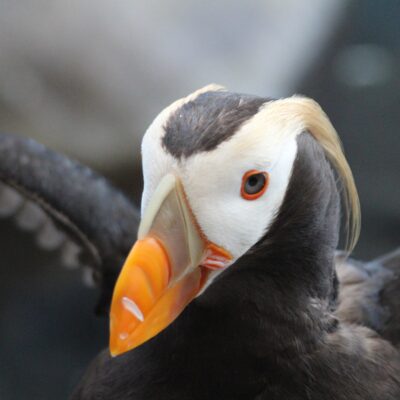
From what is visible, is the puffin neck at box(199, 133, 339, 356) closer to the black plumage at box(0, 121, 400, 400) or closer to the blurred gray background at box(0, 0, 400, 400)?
the black plumage at box(0, 121, 400, 400)

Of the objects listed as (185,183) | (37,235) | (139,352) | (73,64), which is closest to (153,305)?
(185,183)

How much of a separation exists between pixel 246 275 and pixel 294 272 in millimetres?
63

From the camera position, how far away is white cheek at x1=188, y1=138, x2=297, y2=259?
0.85 meters

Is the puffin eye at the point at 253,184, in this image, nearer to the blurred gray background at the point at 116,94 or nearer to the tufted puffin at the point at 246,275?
the tufted puffin at the point at 246,275

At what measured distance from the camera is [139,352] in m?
1.15

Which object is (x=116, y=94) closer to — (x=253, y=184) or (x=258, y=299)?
(x=258, y=299)

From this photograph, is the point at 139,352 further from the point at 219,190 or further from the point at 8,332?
the point at 8,332

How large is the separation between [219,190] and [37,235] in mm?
843

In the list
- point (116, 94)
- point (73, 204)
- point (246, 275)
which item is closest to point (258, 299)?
point (246, 275)

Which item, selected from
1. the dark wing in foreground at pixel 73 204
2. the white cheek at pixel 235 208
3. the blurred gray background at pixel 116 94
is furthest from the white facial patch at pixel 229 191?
the blurred gray background at pixel 116 94

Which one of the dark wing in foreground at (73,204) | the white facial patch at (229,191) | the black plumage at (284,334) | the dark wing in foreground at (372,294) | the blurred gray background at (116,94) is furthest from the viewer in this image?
the blurred gray background at (116,94)

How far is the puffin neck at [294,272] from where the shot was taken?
3.09 ft

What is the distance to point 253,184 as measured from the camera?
86cm

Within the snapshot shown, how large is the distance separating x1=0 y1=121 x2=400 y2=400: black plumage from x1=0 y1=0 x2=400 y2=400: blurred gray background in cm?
91
